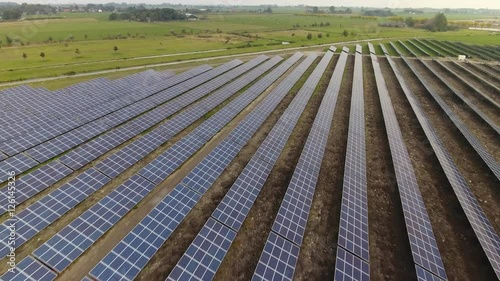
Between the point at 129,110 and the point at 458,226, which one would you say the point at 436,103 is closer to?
the point at 458,226

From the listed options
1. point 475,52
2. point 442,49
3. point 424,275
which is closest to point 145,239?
point 424,275

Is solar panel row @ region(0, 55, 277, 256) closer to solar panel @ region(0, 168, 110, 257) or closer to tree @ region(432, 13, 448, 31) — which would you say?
solar panel @ region(0, 168, 110, 257)

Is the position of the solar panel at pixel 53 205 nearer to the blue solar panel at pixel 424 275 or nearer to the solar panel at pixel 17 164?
the solar panel at pixel 17 164

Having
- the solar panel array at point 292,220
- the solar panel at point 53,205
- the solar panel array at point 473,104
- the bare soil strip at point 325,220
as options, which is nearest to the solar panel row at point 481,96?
the solar panel array at point 473,104

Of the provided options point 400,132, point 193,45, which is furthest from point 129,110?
point 193,45

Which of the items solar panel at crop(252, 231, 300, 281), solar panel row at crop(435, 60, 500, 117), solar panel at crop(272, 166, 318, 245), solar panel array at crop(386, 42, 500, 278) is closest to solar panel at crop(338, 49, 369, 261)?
solar panel at crop(272, 166, 318, 245)
